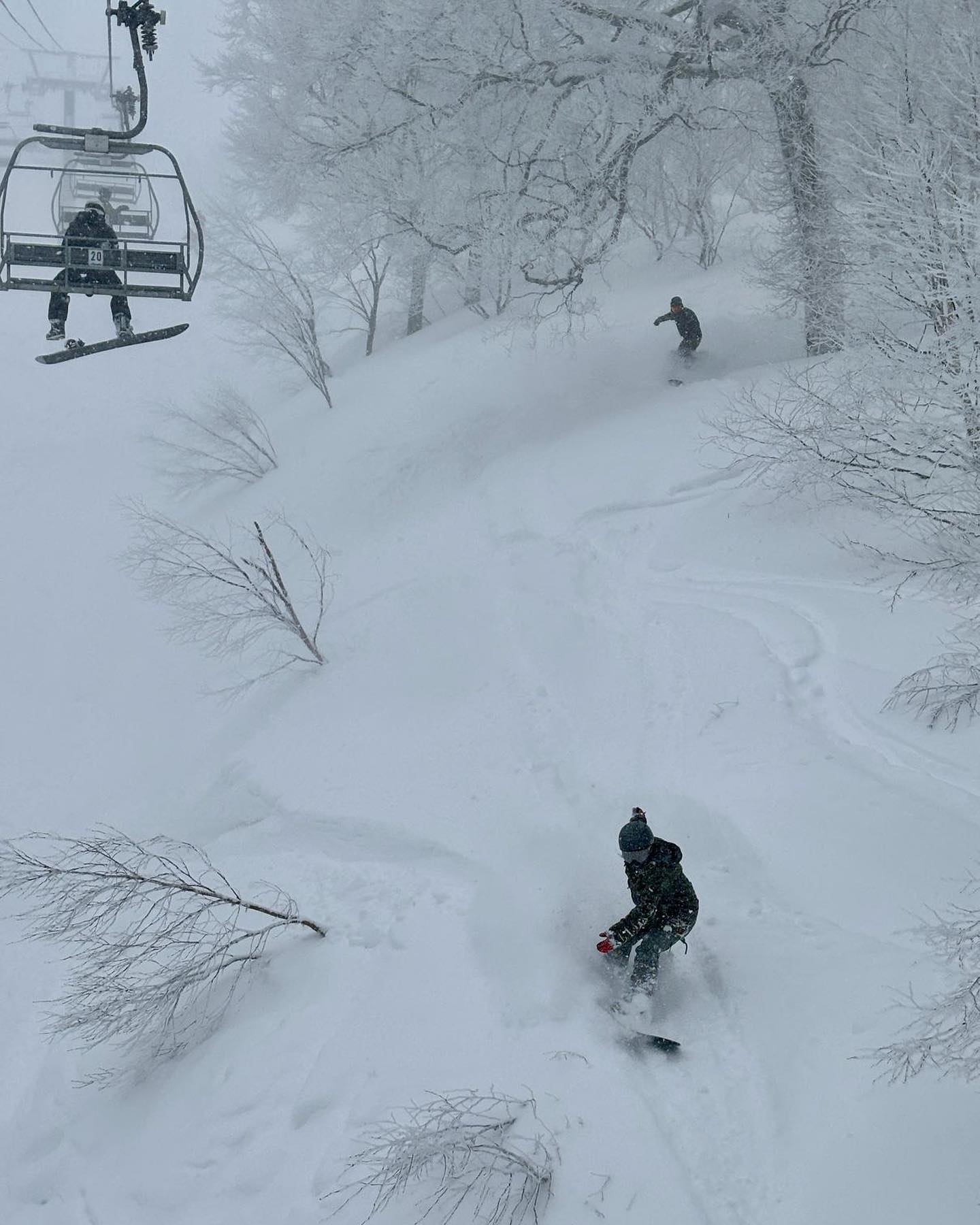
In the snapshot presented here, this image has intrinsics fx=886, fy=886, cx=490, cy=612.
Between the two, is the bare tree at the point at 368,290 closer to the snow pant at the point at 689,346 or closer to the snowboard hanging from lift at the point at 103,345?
the snow pant at the point at 689,346

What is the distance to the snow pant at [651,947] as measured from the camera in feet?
19.6

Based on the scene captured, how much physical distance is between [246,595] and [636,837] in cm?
835

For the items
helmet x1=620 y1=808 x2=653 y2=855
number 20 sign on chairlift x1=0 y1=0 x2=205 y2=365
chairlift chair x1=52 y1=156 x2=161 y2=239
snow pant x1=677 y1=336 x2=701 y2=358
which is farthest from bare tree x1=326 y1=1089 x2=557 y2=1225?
snow pant x1=677 y1=336 x2=701 y2=358

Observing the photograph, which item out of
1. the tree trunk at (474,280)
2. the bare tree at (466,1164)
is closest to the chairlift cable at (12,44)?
the tree trunk at (474,280)

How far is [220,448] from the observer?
→ 669 inches

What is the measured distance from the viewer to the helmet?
5871mm

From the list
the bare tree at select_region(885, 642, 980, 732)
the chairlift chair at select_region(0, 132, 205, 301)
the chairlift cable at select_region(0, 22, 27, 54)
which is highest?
the chairlift cable at select_region(0, 22, 27, 54)

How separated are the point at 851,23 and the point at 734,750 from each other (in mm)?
10899

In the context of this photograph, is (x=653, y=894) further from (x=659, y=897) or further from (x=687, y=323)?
(x=687, y=323)

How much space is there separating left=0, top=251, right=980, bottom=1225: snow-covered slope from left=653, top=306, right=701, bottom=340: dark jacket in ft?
2.09

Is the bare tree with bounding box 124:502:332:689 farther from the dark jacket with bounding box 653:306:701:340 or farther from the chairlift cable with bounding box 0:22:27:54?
the chairlift cable with bounding box 0:22:27:54

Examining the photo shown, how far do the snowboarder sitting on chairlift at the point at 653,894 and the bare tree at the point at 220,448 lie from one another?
1232cm

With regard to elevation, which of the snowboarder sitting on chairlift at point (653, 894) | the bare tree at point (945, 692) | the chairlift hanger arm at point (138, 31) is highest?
the chairlift hanger arm at point (138, 31)

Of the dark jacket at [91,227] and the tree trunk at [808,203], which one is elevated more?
the tree trunk at [808,203]
